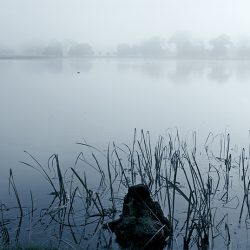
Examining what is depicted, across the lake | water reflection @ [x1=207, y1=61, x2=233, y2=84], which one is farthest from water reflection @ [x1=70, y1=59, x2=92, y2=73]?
the lake

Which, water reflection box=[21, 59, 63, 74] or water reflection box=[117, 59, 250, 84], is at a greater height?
water reflection box=[21, 59, 63, 74]

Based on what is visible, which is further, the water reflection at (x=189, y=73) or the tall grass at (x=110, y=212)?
the water reflection at (x=189, y=73)

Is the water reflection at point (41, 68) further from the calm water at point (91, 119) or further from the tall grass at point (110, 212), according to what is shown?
the tall grass at point (110, 212)

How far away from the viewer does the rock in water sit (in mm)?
6578

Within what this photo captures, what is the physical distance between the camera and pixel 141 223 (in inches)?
262

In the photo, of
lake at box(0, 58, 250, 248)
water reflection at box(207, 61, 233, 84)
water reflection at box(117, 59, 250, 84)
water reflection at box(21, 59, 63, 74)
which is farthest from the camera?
water reflection at box(21, 59, 63, 74)

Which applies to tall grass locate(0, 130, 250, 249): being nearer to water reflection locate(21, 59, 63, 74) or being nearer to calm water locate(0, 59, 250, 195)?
calm water locate(0, 59, 250, 195)

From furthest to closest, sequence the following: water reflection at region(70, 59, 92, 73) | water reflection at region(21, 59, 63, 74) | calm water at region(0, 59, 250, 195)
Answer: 1. water reflection at region(70, 59, 92, 73)
2. water reflection at region(21, 59, 63, 74)
3. calm water at region(0, 59, 250, 195)

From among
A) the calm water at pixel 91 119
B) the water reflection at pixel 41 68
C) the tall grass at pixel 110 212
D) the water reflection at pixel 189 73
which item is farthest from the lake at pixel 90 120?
the water reflection at pixel 41 68

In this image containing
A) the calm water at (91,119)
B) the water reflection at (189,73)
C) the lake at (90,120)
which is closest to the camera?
the lake at (90,120)

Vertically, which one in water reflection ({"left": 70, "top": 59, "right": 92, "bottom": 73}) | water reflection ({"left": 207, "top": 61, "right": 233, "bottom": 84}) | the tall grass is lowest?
the tall grass

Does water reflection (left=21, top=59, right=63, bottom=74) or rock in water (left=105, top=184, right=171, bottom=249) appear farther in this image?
water reflection (left=21, top=59, right=63, bottom=74)

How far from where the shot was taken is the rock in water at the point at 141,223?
6.58m

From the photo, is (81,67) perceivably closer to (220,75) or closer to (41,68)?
(41,68)
